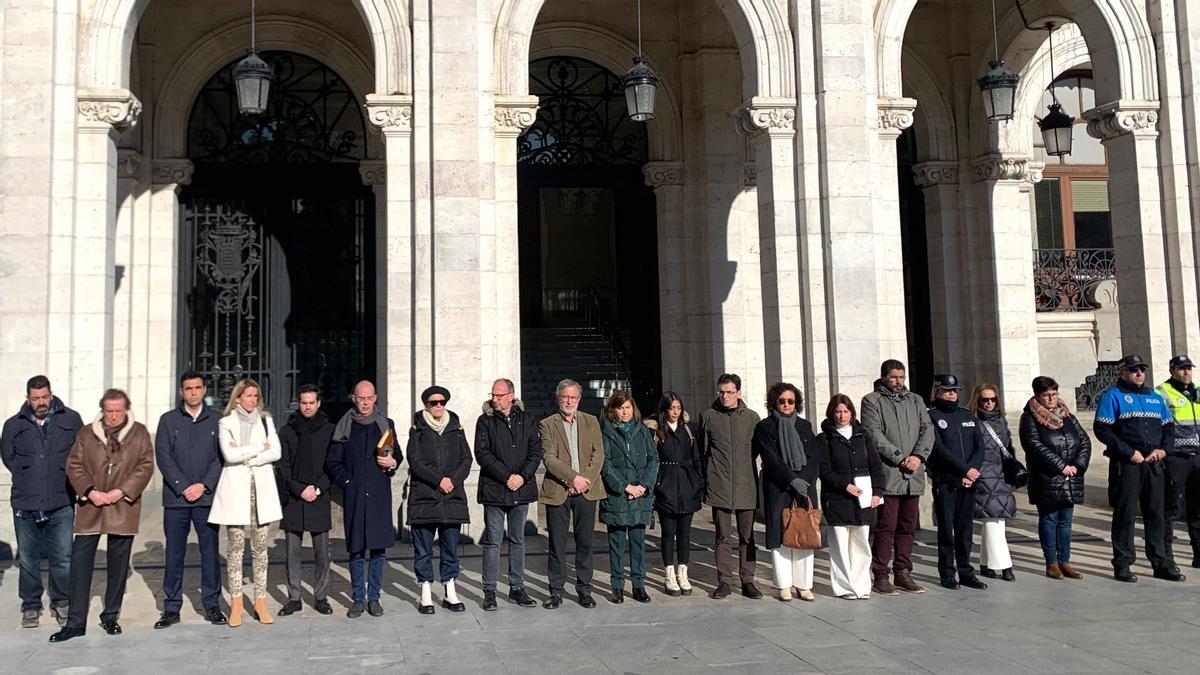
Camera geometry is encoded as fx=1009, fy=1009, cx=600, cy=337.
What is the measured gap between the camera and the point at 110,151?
410 inches

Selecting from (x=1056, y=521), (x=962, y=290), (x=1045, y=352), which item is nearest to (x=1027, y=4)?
(x=962, y=290)

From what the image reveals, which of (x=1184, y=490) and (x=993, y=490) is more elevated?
(x=993, y=490)

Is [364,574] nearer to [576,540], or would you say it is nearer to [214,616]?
[214,616]

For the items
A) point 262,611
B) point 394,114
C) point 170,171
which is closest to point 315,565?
point 262,611

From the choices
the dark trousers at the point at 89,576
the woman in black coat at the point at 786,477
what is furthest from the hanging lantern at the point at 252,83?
the woman in black coat at the point at 786,477

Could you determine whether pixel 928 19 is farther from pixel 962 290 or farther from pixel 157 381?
pixel 157 381

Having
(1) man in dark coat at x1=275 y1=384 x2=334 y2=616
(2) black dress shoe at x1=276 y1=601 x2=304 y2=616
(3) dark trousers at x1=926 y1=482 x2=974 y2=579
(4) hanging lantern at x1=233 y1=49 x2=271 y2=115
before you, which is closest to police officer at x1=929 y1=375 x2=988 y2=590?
(3) dark trousers at x1=926 y1=482 x2=974 y2=579

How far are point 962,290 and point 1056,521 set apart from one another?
314 inches

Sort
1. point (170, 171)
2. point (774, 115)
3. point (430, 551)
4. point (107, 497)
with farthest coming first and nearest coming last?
point (170, 171) < point (774, 115) < point (430, 551) < point (107, 497)

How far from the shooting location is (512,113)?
10.8 meters

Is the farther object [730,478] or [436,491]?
[730,478]

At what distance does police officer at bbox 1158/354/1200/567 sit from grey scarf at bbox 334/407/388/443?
644 centimetres

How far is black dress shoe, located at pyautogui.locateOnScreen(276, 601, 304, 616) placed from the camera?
7.14 meters

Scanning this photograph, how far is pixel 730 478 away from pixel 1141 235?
742 centimetres
